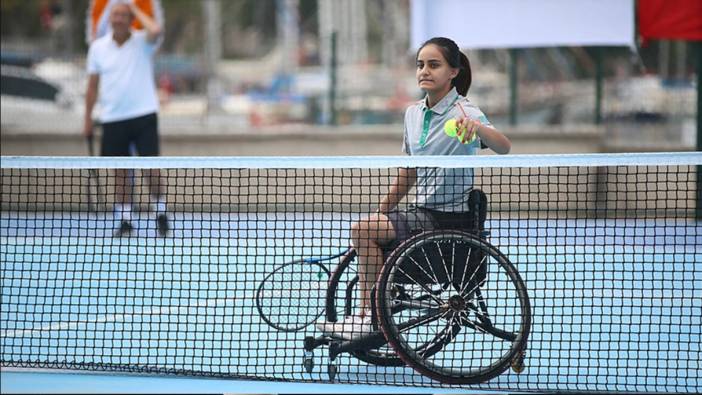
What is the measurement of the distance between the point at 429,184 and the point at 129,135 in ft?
15.7

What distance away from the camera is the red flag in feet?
30.4

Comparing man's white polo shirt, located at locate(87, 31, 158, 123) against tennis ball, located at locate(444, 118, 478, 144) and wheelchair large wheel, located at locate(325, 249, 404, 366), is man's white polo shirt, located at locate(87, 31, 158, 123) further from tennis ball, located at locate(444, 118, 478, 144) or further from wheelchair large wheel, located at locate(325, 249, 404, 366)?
tennis ball, located at locate(444, 118, 478, 144)

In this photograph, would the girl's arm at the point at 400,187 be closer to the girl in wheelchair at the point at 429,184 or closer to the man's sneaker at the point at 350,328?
the girl in wheelchair at the point at 429,184

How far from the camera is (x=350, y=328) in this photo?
521 cm

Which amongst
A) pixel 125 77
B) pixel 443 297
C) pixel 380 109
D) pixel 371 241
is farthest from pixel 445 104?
pixel 380 109

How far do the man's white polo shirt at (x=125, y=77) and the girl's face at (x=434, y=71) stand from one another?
15.2 ft

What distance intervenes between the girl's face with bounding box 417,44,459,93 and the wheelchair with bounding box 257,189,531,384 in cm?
47

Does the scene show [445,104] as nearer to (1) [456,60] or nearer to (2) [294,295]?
(1) [456,60]

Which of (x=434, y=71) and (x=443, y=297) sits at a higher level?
(x=434, y=71)

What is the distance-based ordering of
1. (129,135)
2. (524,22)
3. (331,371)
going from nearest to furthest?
(331,371)
(129,135)
(524,22)

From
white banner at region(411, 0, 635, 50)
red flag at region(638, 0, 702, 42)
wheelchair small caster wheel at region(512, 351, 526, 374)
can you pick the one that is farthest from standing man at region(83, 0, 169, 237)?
wheelchair small caster wheel at region(512, 351, 526, 374)

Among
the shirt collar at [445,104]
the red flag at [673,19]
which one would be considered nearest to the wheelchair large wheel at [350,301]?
the shirt collar at [445,104]

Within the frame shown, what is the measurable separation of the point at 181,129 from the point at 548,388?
966 centimetres

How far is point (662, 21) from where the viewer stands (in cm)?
945
